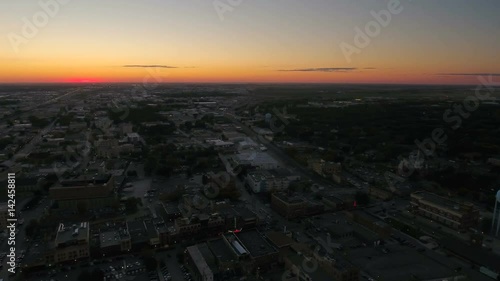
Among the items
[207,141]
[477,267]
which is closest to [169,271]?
[477,267]

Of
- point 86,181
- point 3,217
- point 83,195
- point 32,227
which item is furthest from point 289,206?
point 3,217

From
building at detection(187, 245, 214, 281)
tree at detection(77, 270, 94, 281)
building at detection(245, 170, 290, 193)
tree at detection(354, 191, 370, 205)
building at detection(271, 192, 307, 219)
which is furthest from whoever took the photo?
building at detection(245, 170, 290, 193)

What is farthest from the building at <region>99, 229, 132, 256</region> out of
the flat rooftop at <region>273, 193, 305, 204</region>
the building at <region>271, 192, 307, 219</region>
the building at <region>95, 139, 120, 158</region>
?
the building at <region>95, 139, 120, 158</region>

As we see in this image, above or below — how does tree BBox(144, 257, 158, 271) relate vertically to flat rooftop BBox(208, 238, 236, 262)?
below

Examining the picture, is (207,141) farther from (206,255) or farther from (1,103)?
(1,103)

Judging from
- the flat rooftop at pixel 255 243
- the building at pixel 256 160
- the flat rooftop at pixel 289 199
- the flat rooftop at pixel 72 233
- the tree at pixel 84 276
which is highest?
the flat rooftop at pixel 289 199

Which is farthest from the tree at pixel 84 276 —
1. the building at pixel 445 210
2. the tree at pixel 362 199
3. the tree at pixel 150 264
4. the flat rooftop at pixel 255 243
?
the building at pixel 445 210

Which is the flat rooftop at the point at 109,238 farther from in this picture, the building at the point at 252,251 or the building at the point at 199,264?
the building at the point at 252,251

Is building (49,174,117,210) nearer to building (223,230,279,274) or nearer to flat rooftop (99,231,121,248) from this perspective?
flat rooftop (99,231,121,248)
